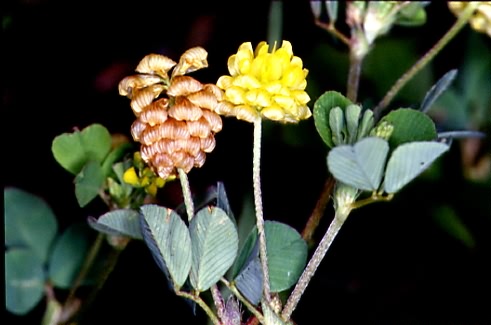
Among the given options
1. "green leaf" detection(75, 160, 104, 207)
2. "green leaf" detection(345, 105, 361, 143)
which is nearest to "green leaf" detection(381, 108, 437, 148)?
"green leaf" detection(345, 105, 361, 143)

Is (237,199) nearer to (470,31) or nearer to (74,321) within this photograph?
(74,321)

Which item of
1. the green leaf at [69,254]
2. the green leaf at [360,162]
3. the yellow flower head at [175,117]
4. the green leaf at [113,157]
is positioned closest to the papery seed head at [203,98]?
the yellow flower head at [175,117]

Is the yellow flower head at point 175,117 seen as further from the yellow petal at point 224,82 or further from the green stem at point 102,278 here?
the green stem at point 102,278

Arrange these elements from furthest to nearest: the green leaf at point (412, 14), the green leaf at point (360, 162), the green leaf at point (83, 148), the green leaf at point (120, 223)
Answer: the green leaf at point (412, 14) < the green leaf at point (83, 148) < the green leaf at point (120, 223) < the green leaf at point (360, 162)

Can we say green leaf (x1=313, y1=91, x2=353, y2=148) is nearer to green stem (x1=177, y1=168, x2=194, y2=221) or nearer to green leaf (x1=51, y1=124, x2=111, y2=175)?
green stem (x1=177, y1=168, x2=194, y2=221)

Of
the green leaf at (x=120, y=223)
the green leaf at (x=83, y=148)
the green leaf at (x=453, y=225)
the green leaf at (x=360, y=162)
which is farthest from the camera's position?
the green leaf at (x=453, y=225)

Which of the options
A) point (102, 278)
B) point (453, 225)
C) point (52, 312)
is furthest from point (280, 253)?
point (453, 225)

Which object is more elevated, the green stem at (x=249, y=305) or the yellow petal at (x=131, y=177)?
the yellow petal at (x=131, y=177)
